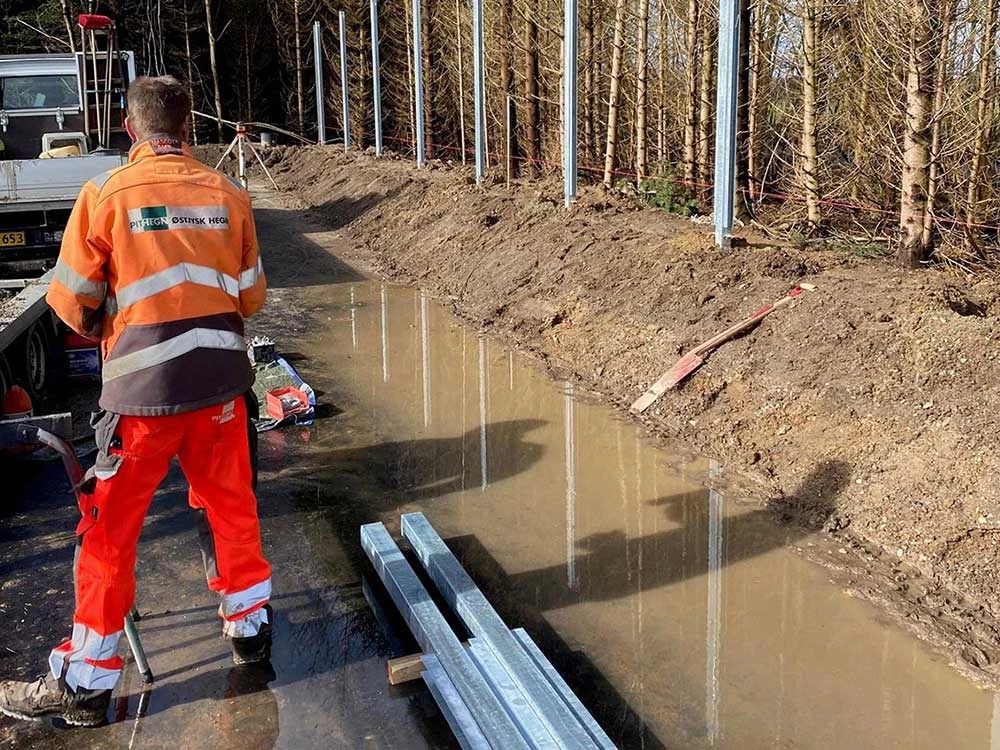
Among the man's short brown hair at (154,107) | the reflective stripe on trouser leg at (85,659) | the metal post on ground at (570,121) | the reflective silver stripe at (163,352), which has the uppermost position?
the metal post on ground at (570,121)

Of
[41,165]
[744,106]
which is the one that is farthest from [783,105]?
[41,165]

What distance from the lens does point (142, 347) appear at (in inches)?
144

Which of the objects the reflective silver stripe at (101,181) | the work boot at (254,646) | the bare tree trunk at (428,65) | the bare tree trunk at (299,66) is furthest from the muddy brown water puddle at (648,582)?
the bare tree trunk at (299,66)

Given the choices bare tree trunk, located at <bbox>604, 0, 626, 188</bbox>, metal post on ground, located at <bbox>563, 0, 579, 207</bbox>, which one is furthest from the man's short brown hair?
bare tree trunk, located at <bbox>604, 0, 626, 188</bbox>

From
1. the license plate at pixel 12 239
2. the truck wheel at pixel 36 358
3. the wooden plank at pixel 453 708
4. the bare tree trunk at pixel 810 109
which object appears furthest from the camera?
the bare tree trunk at pixel 810 109

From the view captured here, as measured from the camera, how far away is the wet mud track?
12.5 ft

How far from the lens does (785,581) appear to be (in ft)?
16.0

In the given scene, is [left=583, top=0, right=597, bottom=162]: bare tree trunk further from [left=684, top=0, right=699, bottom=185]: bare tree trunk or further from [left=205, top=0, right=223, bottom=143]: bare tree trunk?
[left=205, top=0, right=223, bottom=143]: bare tree trunk

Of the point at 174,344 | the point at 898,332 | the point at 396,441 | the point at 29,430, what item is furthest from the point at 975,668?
the point at 29,430

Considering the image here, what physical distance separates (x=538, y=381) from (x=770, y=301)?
2.06 m

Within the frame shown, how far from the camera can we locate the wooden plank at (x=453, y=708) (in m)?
3.48

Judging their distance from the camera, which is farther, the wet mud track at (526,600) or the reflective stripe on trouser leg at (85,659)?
the wet mud track at (526,600)

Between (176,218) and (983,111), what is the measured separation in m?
8.41

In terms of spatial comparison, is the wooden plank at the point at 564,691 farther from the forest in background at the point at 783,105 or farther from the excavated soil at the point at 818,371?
the forest in background at the point at 783,105
